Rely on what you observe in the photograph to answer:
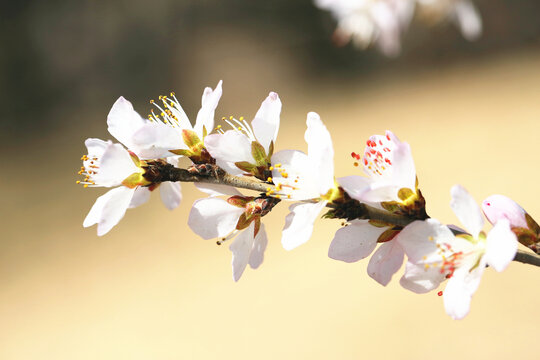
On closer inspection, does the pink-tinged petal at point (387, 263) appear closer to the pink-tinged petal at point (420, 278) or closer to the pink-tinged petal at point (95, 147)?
the pink-tinged petal at point (420, 278)

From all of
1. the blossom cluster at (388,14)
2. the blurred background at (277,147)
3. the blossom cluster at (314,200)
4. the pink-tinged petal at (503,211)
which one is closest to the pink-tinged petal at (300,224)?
the blossom cluster at (314,200)

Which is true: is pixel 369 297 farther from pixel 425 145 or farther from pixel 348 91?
pixel 348 91

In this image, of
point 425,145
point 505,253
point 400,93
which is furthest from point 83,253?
point 505,253

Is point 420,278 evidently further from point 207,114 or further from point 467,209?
point 207,114

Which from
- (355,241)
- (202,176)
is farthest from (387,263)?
(202,176)

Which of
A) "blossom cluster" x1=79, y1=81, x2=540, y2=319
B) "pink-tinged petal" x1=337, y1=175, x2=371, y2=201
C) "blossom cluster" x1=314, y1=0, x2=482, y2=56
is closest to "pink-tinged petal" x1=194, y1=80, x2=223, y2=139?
"blossom cluster" x1=79, y1=81, x2=540, y2=319

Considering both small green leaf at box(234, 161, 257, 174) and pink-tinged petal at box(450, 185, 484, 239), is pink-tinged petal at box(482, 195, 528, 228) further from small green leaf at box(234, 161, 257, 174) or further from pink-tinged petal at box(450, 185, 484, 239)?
small green leaf at box(234, 161, 257, 174)

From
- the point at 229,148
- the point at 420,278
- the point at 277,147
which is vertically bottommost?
the point at 277,147
